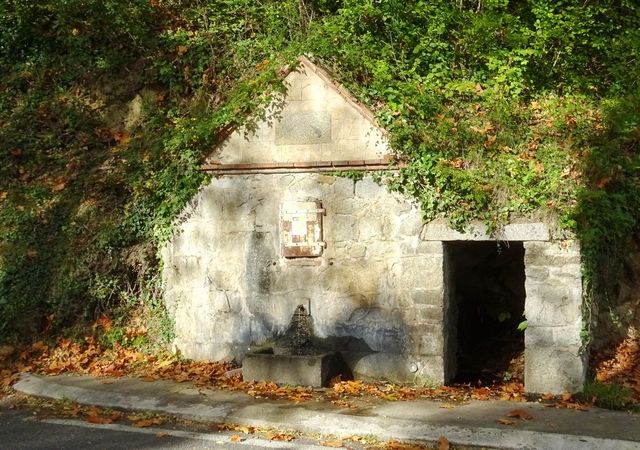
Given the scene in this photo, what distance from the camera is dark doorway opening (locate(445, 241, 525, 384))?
403 inches

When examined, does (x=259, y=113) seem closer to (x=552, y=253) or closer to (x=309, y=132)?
(x=309, y=132)

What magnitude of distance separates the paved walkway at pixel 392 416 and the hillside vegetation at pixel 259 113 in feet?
4.90

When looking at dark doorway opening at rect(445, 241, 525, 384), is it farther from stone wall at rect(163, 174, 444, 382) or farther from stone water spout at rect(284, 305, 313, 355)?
stone water spout at rect(284, 305, 313, 355)

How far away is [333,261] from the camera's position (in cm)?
860

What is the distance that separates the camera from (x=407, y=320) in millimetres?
8266

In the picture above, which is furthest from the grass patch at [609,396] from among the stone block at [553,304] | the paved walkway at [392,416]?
the stone block at [553,304]

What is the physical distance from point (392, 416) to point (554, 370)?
201cm

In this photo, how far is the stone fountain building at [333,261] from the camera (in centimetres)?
768

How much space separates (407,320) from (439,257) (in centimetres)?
84

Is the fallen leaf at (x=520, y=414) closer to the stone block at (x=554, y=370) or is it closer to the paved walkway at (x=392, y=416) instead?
the paved walkway at (x=392, y=416)

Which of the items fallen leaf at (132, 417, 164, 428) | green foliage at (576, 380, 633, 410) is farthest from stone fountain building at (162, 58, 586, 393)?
fallen leaf at (132, 417, 164, 428)

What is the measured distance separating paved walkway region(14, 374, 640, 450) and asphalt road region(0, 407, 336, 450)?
1.32ft

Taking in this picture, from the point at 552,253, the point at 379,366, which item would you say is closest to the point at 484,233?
the point at 552,253

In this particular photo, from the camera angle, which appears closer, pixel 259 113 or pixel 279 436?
pixel 279 436
